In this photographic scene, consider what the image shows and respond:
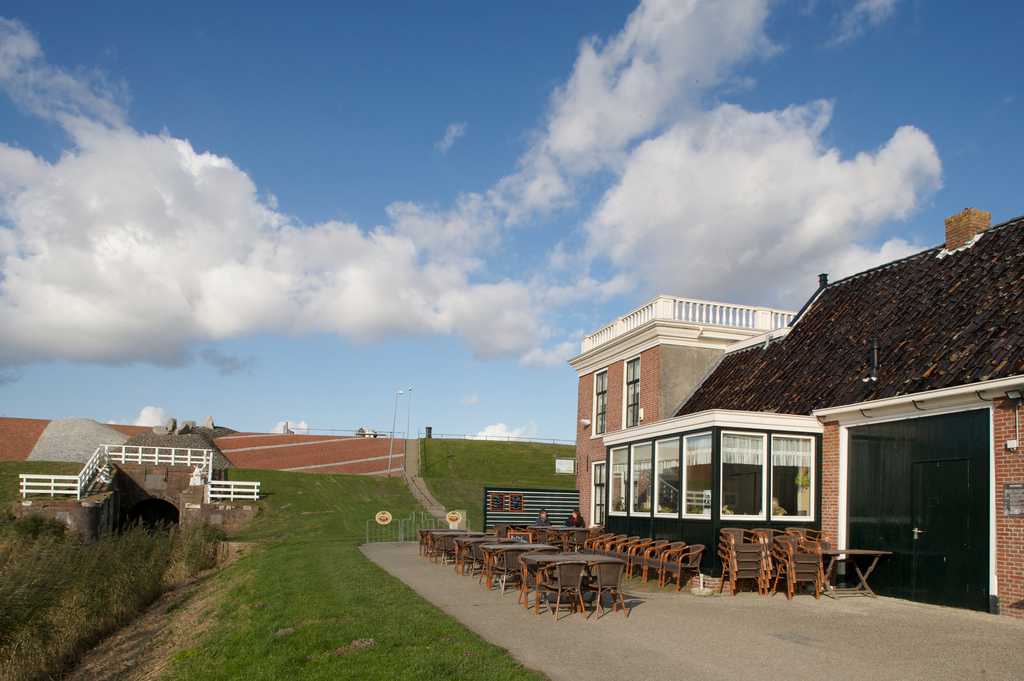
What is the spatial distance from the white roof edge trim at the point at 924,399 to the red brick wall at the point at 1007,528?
0.27m

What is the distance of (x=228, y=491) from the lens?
33.1 meters

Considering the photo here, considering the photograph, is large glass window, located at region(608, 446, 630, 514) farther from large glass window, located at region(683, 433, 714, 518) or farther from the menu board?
the menu board

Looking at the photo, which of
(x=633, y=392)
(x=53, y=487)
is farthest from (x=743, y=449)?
(x=53, y=487)

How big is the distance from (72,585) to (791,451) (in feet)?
43.4

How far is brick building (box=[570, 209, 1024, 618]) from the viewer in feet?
32.6

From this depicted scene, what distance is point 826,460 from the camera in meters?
13.2

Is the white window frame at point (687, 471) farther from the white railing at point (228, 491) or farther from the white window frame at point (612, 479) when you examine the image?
the white railing at point (228, 491)

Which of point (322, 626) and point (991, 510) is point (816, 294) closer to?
point (991, 510)

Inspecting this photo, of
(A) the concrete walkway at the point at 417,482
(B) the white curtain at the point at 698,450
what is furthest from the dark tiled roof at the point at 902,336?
(A) the concrete walkway at the point at 417,482

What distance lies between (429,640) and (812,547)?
25.4ft

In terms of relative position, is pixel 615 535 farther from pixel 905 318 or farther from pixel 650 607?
pixel 905 318

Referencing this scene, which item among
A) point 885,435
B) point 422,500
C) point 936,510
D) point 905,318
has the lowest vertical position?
point 422,500

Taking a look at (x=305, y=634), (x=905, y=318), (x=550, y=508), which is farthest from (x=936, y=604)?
(x=550, y=508)

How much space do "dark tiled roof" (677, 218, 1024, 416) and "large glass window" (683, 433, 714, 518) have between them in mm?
2157
